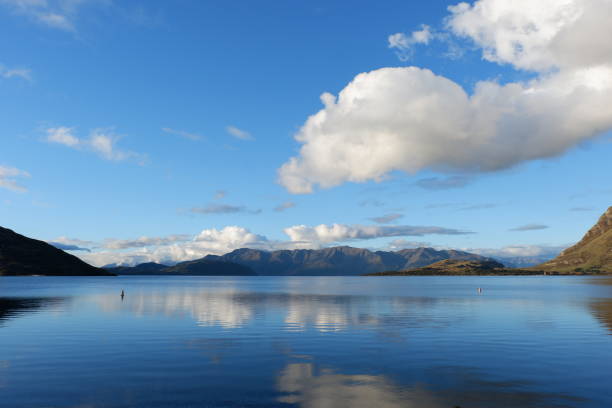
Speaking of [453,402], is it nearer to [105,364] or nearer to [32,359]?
[105,364]

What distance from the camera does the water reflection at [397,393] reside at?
89.5ft

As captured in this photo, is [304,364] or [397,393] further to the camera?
[304,364]

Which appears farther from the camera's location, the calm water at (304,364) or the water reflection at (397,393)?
the calm water at (304,364)

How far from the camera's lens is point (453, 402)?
2770 centimetres

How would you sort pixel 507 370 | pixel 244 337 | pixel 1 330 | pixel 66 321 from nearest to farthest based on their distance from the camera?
pixel 507 370 → pixel 244 337 → pixel 1 330 → pixel 66 321

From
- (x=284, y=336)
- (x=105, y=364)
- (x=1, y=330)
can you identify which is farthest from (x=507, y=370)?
(x=1, y=330)

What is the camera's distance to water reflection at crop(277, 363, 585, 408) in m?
27.3

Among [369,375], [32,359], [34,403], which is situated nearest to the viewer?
[34,403]

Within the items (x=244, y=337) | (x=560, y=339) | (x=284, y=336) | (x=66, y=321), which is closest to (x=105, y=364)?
(x=244, y=337)

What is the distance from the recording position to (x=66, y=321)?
7194 centimetres

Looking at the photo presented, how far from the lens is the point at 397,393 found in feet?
96.6

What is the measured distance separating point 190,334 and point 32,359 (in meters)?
19.7

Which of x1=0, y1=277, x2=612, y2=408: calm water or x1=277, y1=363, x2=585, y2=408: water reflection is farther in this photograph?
x1=0, y1=277, x2=612, y2=408: calm water

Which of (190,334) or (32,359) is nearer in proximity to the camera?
(32,359)
